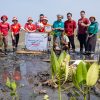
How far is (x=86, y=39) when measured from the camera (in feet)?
60.7

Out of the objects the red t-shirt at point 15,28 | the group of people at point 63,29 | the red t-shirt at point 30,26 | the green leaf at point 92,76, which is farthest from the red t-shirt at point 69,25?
the green leaf at point 92,76

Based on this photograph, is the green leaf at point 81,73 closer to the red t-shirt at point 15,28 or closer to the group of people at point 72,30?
the group of people at point 72,30

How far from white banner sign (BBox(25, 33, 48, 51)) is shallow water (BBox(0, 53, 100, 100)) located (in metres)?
0.74

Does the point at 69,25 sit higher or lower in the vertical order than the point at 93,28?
higher

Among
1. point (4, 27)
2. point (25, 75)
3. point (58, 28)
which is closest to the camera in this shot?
point (25, 75)

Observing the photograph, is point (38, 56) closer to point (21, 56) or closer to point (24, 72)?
point (21, 56)

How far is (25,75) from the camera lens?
12.0m

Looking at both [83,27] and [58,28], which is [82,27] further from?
[58,28]

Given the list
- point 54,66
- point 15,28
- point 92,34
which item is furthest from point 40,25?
point 54,66

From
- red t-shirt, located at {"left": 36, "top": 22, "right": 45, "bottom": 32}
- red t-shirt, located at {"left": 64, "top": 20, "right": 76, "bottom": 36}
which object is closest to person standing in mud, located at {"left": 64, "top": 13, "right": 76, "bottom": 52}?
red t-shirt, located at {"left": 64, "top": 20, "right": 76, "bottom": 36}

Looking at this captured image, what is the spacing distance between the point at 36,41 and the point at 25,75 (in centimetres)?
701

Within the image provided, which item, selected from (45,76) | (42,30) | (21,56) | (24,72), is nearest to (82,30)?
(42,30)

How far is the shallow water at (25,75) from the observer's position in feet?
27.9

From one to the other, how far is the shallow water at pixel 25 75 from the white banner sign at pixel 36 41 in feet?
2.44
